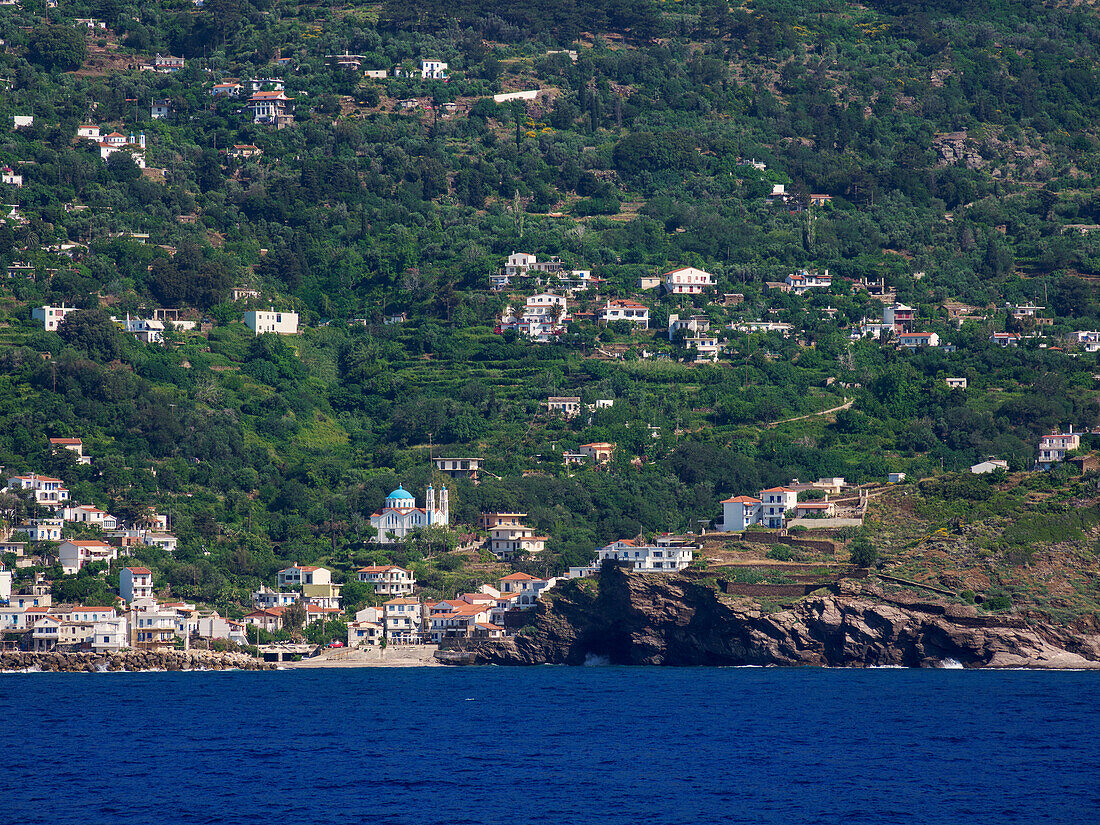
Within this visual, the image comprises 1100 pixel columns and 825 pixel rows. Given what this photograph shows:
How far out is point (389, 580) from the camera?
325 feet

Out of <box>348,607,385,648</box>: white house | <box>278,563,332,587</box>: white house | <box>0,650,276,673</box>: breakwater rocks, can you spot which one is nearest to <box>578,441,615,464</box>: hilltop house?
<box>278,563,332,587</box>: white house

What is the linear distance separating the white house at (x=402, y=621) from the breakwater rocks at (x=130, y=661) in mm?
8335

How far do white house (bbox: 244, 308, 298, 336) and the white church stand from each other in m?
28.3

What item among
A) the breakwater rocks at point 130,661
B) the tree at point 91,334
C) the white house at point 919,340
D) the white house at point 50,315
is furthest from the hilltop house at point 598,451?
the white house at point 50,315

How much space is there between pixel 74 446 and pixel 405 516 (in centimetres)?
2102

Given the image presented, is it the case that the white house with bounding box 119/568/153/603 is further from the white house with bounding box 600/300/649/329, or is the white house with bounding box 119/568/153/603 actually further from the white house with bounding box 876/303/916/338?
the white house with bounding box 876/303/916/338

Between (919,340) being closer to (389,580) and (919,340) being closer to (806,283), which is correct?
(806,283)

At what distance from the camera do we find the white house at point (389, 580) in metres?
98.9

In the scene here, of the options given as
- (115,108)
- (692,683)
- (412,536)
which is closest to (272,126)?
(115,108)

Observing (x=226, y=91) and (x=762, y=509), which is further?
(x=226, y=91)

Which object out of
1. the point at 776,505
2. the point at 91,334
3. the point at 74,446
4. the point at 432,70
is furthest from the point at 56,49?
the point at 776,505

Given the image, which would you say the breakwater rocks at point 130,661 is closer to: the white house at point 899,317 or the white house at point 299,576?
the white house at point 299,576

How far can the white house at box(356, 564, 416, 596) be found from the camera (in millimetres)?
98875

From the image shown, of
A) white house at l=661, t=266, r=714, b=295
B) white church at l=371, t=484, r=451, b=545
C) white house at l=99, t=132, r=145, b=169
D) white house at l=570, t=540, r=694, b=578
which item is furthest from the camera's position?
white house at l=99, t=132, r=145, b=169
